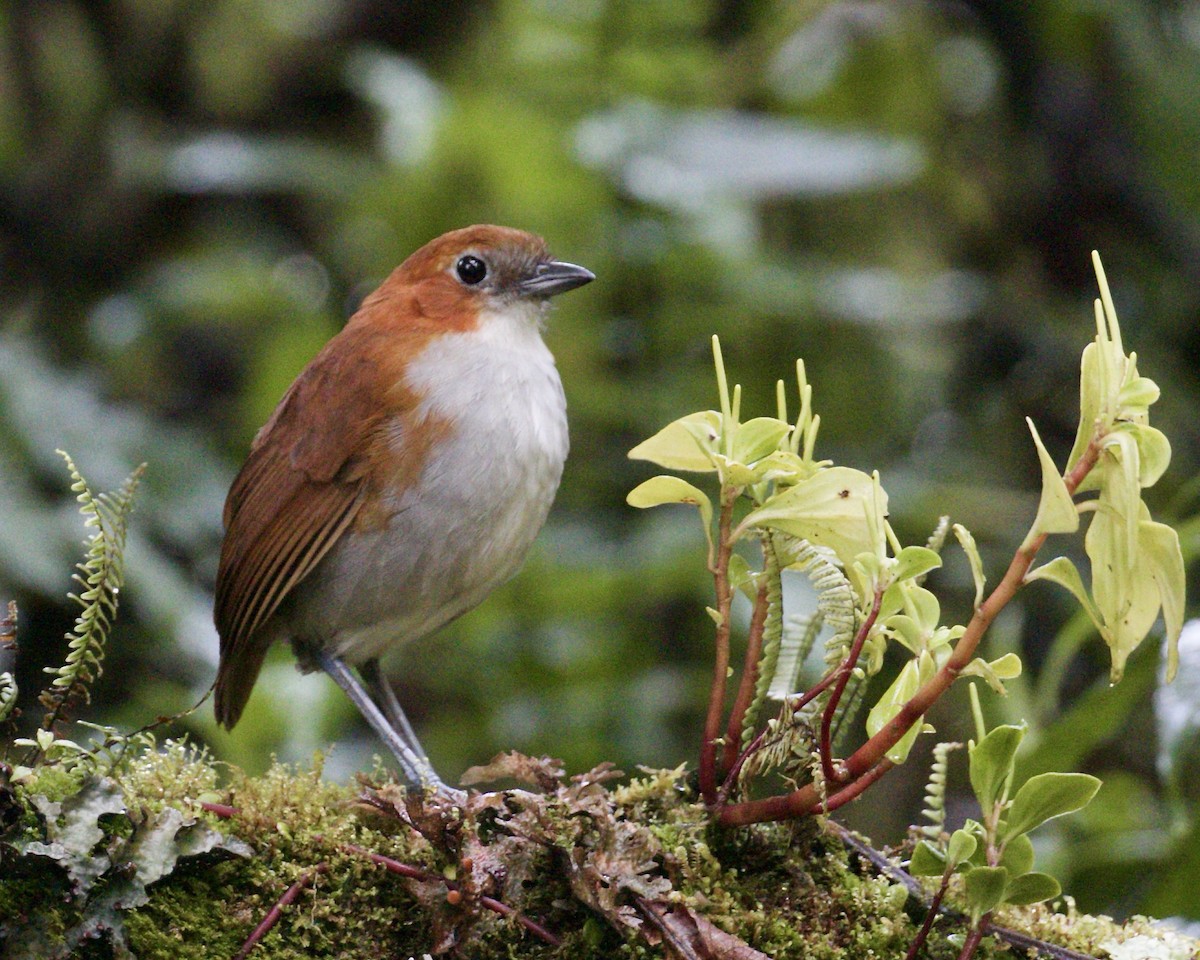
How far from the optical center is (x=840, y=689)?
5.29 ft

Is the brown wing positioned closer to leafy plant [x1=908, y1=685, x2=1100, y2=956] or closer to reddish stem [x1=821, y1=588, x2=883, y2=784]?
reddish stem [x1=821, y1=588, x2=883, y2=784]

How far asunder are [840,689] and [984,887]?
0.89 ft

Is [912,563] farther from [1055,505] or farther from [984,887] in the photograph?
[984,887]

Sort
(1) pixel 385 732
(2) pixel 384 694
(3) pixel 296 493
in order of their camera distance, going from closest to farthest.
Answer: (1) pixel 385 732 < (3) pixel 296 493 < (2) pixel 384 694

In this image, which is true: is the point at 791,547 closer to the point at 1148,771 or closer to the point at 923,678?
the point at 923,678

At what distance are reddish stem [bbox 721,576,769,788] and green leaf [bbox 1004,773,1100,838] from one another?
1.12ft

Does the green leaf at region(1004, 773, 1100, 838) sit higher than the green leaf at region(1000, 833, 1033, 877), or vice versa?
the green leaf at region(1004, 773, 1100, 838)

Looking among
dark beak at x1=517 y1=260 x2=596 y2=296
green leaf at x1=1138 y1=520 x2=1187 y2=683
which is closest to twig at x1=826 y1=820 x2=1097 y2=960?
green leaf at x1=1138 y1=520 x2=1187 y2=683

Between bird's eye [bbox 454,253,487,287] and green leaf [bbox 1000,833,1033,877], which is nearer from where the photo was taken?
green leaf [bbox 1000,833,1033,877]

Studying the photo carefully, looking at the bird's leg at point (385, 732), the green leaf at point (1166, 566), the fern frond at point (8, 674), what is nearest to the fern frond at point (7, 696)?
the fern frond at point (8, 674)

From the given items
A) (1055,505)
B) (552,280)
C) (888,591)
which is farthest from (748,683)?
(552,280)

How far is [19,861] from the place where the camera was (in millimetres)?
1554

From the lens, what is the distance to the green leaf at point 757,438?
1.65 meters

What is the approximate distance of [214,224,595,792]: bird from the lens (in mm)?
2660
